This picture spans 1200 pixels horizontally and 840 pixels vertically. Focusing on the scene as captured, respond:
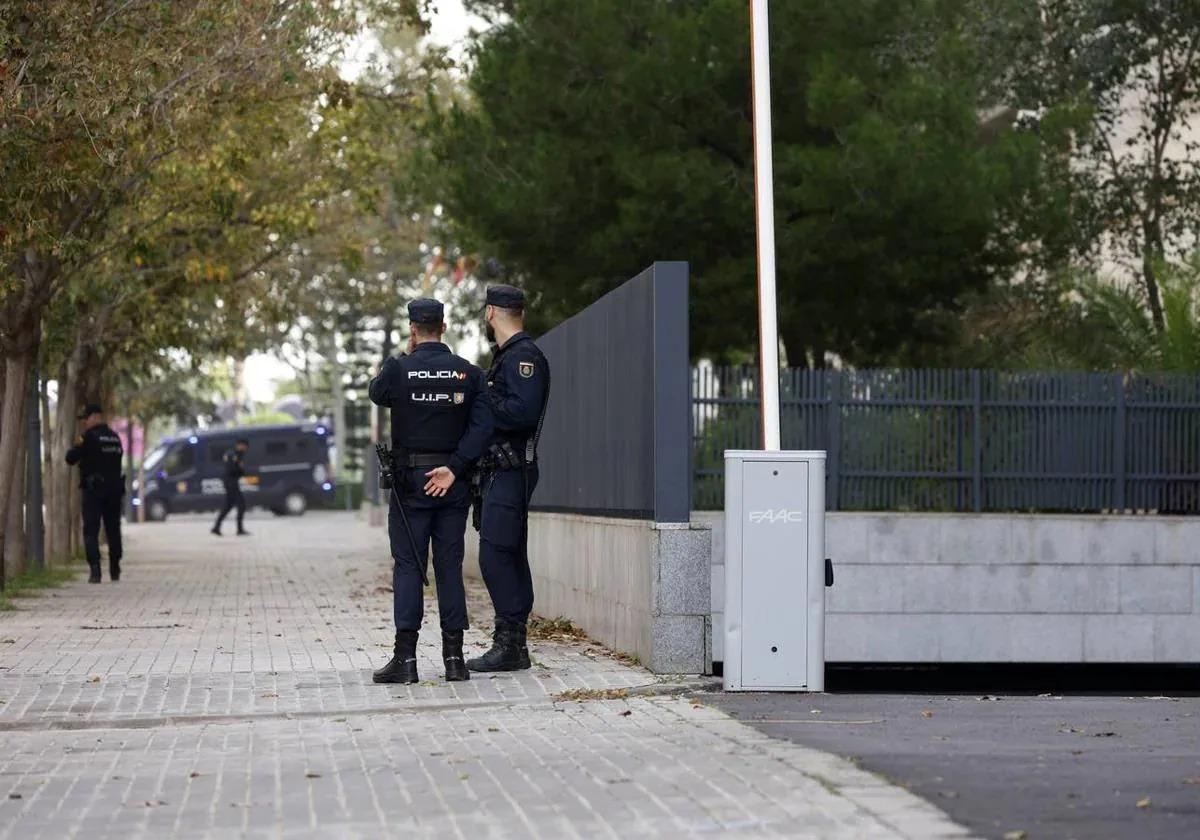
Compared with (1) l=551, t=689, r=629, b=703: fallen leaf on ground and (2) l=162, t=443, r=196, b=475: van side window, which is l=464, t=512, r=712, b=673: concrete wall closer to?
(1) l=551, t=689, r=629, b=703: fallen leaf on ground

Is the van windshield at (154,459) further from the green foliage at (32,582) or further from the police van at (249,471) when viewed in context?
the green foliage at (32,582)

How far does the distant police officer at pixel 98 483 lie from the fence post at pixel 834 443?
8.22 m

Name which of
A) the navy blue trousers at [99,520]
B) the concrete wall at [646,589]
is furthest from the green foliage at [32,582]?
the concrete wall at [646,589]

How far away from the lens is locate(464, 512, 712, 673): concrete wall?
38.0 feet

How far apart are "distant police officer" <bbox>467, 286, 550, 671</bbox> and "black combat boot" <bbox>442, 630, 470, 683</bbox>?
375mm

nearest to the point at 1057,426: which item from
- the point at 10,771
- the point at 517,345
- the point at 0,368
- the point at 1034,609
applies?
the point at 1034,609

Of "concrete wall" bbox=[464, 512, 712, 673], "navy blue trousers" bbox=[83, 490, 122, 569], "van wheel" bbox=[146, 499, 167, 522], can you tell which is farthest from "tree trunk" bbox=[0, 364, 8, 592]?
"van wheel" bbox=[146, 499, 167, 522]

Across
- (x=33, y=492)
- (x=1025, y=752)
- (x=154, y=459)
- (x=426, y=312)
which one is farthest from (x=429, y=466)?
(x=154, y=459)

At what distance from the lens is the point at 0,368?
23266 mm

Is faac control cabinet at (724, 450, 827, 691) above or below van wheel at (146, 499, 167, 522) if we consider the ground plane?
above

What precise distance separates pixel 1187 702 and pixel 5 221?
36.1ft

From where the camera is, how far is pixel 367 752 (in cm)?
873

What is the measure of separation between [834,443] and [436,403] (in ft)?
26.1

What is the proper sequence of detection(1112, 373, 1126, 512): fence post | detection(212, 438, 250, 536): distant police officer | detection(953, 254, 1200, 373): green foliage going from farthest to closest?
detection(212, 438, 250, 536): distant police officer
detection(953, 254, 1200, 373): green foliage
detection(1112, 373, 1126, 512): fence post
